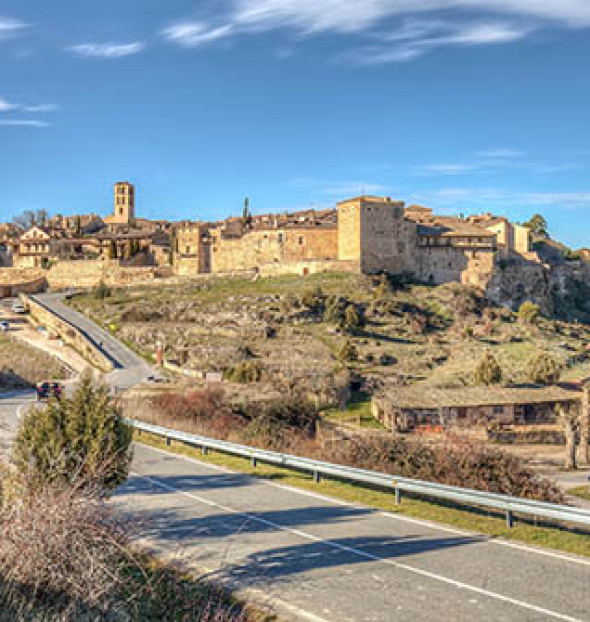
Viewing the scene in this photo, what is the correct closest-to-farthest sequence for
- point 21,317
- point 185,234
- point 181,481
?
point 181,481, point 21,317, point 185,234

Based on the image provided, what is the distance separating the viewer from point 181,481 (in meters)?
17.1

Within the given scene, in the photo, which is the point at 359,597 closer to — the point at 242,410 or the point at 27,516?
the point at 27,516

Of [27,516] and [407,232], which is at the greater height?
[407,232]

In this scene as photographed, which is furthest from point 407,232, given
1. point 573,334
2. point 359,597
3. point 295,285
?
point 359,597

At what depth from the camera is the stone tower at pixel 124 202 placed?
146375 mm

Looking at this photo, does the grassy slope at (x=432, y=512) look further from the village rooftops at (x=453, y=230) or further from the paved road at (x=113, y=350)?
the village rooftops at (x=453, y=230)

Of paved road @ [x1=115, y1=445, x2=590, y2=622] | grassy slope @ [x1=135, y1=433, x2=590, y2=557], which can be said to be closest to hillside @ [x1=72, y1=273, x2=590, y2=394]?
grassy slope @ [x1=135, y1=433, x2=590, y2=557]

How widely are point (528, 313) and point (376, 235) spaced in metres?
18.7

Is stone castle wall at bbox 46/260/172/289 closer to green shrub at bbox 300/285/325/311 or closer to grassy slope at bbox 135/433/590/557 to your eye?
green shrub at bbox 300/285/325/311

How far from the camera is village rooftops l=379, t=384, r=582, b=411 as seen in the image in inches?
1591

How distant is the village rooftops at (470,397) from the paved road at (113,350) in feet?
52.2

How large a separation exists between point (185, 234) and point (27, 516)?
8301cm

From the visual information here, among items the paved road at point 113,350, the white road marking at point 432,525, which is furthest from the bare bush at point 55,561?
the paved road at point 113,350

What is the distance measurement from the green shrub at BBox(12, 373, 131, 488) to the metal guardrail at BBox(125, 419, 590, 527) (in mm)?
827
